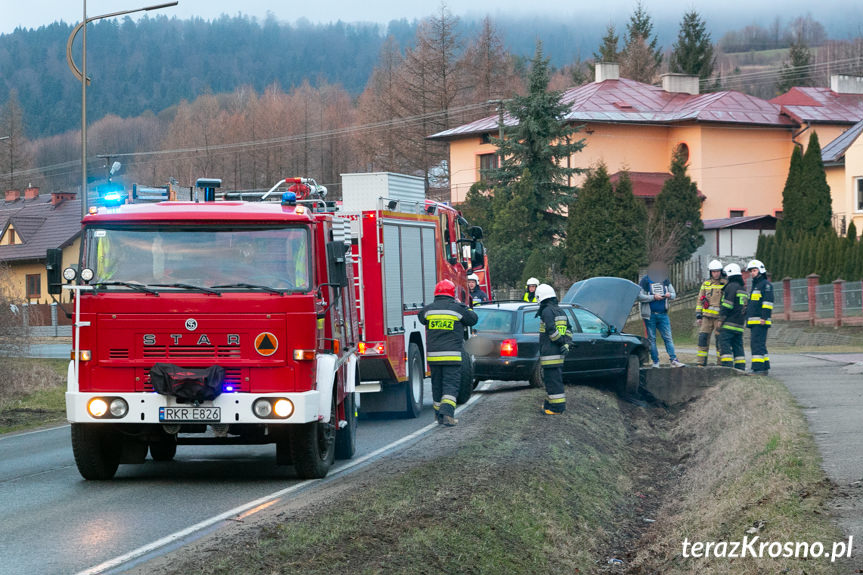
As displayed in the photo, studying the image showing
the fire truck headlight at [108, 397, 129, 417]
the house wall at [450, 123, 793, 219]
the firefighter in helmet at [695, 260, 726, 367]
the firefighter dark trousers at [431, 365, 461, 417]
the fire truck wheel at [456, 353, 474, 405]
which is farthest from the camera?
the house wall at [450, 123, 793, 219]

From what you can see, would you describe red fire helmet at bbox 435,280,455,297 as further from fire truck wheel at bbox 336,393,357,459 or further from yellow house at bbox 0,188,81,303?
yellow house at bbox 0,188,81,303

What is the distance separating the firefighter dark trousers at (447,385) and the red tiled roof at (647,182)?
44101mm

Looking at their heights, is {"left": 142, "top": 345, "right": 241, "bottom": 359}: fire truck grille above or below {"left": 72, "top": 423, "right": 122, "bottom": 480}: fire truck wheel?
above

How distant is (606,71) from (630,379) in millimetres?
52389

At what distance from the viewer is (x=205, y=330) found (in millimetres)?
10141

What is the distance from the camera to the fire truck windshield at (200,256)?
10.4 meters

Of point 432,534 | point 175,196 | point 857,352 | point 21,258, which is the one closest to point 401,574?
point 432,534

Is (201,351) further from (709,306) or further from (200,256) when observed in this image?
(709,306)

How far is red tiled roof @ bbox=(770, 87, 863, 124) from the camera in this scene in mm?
64438

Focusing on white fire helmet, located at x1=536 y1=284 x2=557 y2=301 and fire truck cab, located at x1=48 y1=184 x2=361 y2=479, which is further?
white fire helmet, located at x1=536 y1=284 x2=557 y2=301

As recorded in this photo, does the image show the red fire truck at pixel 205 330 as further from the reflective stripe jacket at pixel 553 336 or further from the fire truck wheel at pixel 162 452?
the reflective stripe jacket at pixel 553 336

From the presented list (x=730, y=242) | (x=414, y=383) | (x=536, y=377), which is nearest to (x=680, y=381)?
(x=536, y=377)

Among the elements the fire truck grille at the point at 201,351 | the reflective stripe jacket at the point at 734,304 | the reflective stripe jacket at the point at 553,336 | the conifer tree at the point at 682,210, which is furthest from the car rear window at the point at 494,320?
the conifer tree at the point at 682,210

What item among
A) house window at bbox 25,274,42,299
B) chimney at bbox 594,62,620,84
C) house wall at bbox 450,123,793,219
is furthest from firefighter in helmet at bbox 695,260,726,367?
house window at bbox 25,274,42,299
